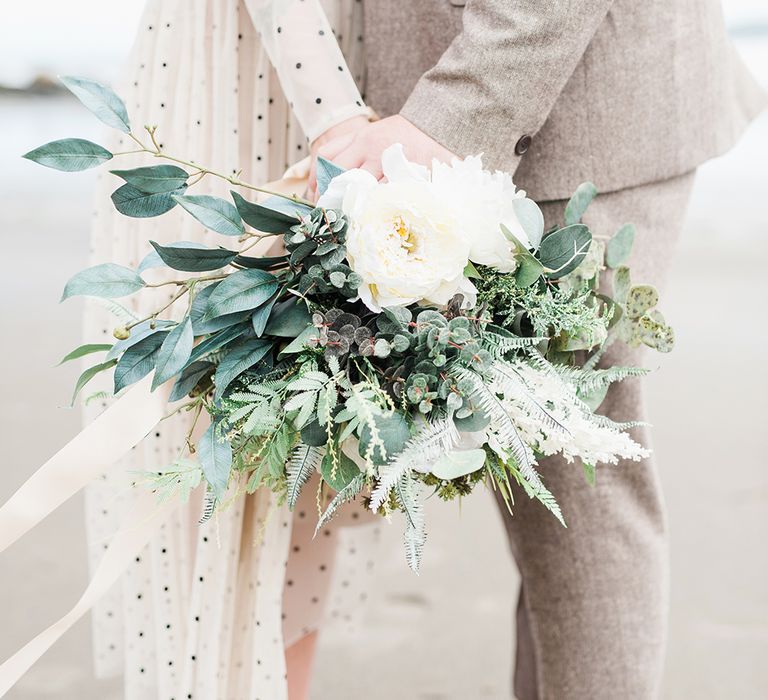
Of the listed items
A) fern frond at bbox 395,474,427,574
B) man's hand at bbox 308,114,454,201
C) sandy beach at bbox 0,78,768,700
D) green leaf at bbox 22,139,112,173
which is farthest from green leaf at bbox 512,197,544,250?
sandy beach at bbox 0,78,768,700

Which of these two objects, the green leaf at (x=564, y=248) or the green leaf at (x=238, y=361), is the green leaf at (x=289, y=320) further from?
the green leaf at (x=564, y=248)

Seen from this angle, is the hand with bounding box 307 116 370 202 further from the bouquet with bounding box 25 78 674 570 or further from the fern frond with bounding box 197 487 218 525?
the fern frond with bounding box 197 487 218 525

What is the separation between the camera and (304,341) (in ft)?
2.03

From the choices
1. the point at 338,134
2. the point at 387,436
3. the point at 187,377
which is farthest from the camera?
the point at 338,134

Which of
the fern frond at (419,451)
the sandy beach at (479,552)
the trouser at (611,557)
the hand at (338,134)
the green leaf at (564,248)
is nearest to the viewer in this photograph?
the fern frond at (419,451)

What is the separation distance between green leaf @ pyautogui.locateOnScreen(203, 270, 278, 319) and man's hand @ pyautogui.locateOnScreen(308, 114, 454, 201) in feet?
0.52

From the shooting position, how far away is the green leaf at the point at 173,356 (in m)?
0.60

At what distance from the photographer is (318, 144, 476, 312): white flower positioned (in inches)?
23.8

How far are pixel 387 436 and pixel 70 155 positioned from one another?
31 centimetres

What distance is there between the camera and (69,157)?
1.99 feet

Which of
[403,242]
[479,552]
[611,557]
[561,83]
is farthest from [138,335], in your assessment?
[479,552]

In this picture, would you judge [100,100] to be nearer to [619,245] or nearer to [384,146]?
[384,146]

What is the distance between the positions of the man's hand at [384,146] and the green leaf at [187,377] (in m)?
0.20

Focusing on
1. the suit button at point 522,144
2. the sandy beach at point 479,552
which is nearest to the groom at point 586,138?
the suit button at point 522,144
